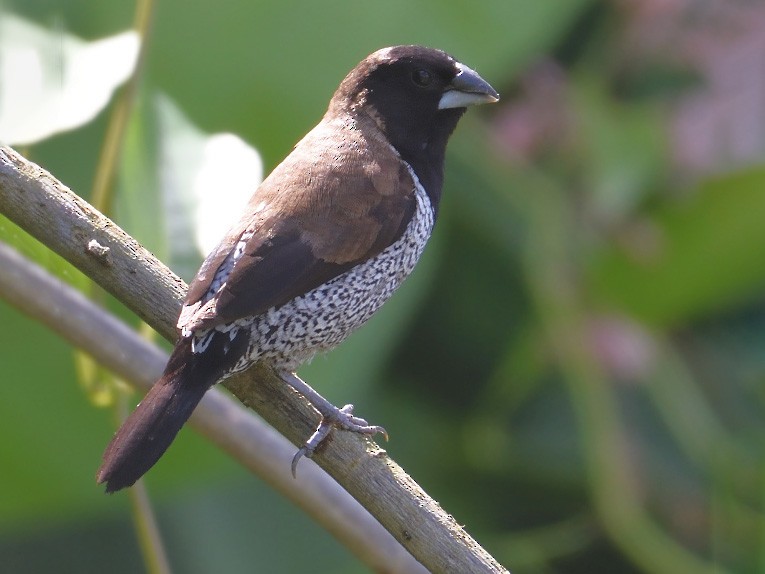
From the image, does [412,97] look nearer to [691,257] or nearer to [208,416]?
[208,416]

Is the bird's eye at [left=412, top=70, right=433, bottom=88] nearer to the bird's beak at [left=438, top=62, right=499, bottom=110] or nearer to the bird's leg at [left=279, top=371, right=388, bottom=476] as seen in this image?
the bird's beak at [left=438, top=62, right=499, bottom=110]

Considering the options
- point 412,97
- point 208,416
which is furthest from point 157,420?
point 412,97

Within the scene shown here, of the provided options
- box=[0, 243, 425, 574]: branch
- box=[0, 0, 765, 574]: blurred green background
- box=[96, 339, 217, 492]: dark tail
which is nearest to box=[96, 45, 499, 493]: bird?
box=[96, 339, 217, 492]: dark tail

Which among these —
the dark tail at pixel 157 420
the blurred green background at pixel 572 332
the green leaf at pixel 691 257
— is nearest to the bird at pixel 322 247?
the dark tail at pixel 157 420

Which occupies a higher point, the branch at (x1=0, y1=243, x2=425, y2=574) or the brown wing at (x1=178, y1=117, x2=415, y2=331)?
the brown wing at (x1=178, y1=117, x2=415, y2=331)

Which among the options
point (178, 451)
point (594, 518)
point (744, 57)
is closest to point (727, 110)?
point (744, 57)

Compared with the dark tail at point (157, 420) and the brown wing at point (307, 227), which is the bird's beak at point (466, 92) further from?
the dark tail at point (157, 420)

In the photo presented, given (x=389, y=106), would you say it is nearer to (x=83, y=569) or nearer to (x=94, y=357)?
(x=94, y=357)
